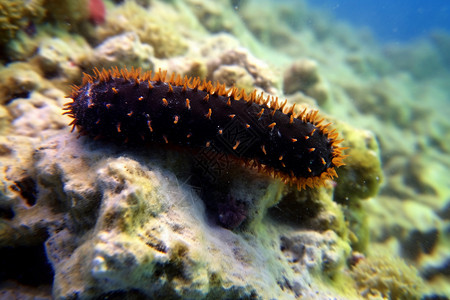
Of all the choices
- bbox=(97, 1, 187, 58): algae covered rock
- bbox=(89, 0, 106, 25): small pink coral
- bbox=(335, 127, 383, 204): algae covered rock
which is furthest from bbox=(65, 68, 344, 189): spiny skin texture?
bbox=(89, 0, 106, 25): small pink coral

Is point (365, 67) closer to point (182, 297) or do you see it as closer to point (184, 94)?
point (184, 94)

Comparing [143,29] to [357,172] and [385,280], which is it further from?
[385,280]

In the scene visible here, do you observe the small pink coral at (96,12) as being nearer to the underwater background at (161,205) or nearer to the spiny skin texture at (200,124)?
the underwater background at (161,205)

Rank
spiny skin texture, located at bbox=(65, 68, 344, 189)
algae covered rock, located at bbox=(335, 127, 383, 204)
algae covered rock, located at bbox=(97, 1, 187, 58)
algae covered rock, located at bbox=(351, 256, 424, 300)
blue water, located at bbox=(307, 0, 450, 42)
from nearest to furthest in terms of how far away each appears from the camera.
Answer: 1. spiny skin texture, located at bbox=(65, 68, 344, 189)
2. algae covered rock, located at bbox=(351, 256, 424, 300)
3. algae covered rock, located at bbox=(335, 127, 383, 204)
4. algae covered rock, located at bbox=(97, 1, 187, 58)
5. blue water, located at bbox=(307, 0, 450, 42)

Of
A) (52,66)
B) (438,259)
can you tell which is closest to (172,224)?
(52,66)

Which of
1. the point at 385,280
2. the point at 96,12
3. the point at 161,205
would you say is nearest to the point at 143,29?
the point at 96,12

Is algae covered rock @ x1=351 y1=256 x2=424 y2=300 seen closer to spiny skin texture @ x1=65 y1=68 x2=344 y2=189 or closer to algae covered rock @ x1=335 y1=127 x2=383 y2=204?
algae covered rock @ x1=335 y1=127 x2=383 y2=204
